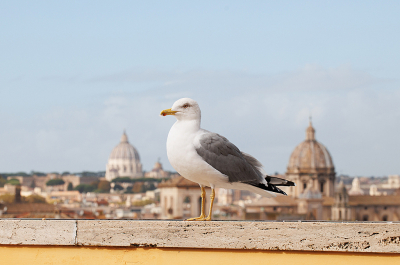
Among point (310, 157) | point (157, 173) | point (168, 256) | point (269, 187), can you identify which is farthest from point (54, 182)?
point (168, 256)

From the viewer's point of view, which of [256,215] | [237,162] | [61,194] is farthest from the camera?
[61,194]

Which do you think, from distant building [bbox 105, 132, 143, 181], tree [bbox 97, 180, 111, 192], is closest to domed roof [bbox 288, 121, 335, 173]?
tree [bbox 97, 180, 111, 192]

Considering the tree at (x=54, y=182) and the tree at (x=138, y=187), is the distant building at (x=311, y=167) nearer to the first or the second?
the tree at (x=138, y=187)

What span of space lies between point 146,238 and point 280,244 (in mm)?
620

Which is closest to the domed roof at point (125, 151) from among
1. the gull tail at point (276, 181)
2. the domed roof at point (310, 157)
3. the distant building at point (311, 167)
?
the distant building at point (311, 167)

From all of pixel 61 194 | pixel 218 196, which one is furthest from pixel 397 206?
pixel 218 196

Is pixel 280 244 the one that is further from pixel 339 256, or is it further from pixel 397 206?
pixel 397 206

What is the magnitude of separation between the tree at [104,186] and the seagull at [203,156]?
498 ft

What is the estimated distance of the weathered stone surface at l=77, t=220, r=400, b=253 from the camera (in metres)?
3.52

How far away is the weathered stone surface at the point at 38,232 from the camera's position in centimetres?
371

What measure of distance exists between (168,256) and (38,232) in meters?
0.64

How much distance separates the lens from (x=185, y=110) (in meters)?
3.96

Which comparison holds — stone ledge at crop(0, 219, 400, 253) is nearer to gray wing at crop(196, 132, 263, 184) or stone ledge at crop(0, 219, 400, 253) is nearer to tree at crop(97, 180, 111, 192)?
gray wing at crop(196, 132, 263, 184)

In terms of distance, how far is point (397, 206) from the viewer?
8631 centimetres
